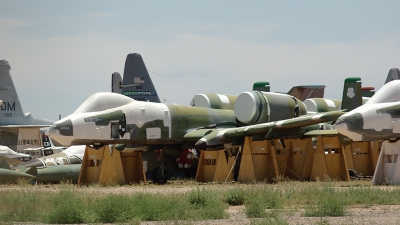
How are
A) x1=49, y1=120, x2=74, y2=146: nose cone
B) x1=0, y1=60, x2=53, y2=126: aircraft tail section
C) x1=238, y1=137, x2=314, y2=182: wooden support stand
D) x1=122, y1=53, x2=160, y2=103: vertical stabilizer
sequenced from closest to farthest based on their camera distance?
x1=49, y1=120, x2=74, y2=146: nose cone, x1=238, y1=137, x2=314, y2=182: wooden support stand, x1=122, y1=53, x2=160, y2=103: vertical stabilizer, x1=0, y1=60, x2=53, y2=126: aircraft tail section

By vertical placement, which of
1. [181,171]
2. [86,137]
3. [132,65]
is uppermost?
[132,65]

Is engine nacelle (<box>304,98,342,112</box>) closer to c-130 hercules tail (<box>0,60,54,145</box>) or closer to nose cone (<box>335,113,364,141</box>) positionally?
nose cone (<box>335,113,364,141</box>)

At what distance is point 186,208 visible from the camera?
16.8 metres

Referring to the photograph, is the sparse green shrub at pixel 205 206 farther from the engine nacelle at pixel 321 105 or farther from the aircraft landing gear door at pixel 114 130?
the engine nacelle at pixel 321 105

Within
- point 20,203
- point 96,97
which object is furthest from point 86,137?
point 20,203

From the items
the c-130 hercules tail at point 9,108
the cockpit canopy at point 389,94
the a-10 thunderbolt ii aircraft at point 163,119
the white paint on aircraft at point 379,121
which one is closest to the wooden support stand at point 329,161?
the a-10 thunderbolt ii aircraft at point 163,119

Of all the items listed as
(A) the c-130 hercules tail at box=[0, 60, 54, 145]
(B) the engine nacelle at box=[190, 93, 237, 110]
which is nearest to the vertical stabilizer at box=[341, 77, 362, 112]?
(B) the engine nacelle at box=[190, 93, 237, 110]

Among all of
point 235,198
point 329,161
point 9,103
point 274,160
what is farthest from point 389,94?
point 9,103

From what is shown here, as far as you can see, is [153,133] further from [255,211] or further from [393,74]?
[393,74]

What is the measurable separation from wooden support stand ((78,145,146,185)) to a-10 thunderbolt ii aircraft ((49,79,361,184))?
0.66 metres

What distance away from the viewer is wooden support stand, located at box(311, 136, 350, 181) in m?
28.8

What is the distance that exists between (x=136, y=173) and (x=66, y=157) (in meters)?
5.82

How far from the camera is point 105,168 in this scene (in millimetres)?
28438

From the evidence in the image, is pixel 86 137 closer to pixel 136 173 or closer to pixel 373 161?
pixel 136 173
